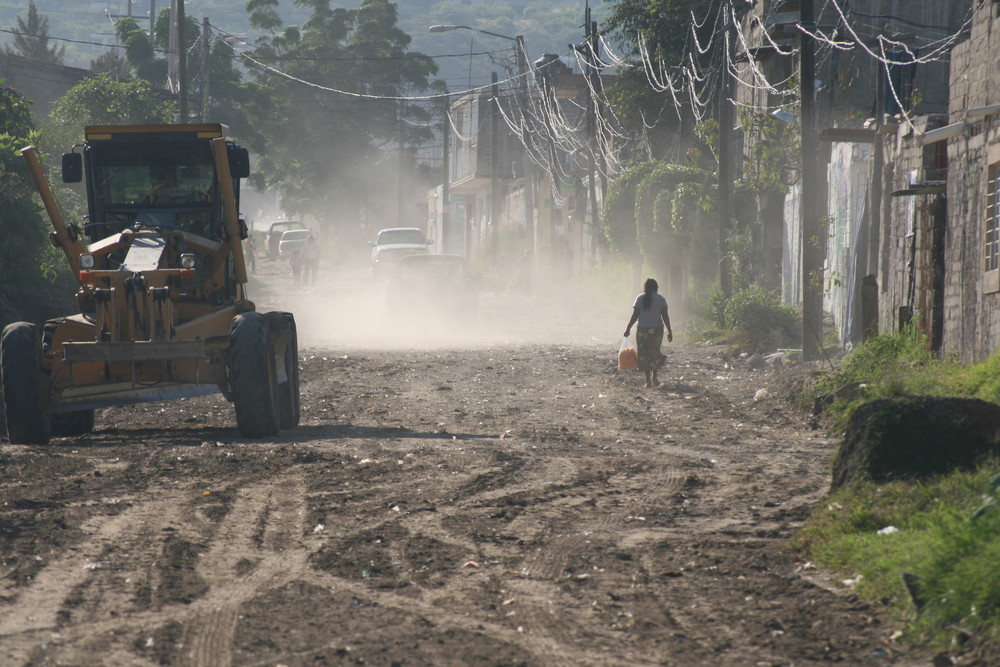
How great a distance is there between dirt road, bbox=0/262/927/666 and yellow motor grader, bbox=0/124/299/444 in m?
0.49

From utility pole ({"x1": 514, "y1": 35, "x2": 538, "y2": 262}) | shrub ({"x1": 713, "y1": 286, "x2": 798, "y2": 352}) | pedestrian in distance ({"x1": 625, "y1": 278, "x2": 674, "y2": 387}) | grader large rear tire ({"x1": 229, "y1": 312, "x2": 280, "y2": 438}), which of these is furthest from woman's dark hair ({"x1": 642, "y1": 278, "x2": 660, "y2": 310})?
utility pole ({"x1": 514, "y1": 35, "x2": 538, "y2": 262})

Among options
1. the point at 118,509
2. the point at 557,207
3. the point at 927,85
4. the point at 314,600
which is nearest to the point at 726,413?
the point at 118,509

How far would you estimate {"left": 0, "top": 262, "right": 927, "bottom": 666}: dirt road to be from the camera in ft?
17.5

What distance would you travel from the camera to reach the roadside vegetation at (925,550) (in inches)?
198

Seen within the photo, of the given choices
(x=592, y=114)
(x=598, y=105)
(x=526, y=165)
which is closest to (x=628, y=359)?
(x=598, y=105)

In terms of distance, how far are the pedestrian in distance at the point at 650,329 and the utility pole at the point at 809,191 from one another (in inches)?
98.0

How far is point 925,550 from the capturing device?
18.9 feet

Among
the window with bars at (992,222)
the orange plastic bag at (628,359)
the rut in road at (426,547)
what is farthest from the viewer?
the orange plastic bag at (628,359)

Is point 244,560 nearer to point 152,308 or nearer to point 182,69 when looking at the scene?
point 152,308

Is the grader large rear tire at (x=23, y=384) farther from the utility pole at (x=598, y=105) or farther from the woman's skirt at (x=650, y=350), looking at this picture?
the utility pole at (x=598, y=105)

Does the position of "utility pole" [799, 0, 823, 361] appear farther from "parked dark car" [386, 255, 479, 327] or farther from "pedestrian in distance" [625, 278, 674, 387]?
"parked dark car" [386, 255, 479, 327]

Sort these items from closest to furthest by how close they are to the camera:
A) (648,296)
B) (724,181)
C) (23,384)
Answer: (23,384), (648,296), (724,181)

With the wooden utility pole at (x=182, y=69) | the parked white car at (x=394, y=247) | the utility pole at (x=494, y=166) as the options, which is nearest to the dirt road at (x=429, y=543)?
the wooden utility pole at (x=182, y=69)

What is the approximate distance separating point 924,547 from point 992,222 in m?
8.59
